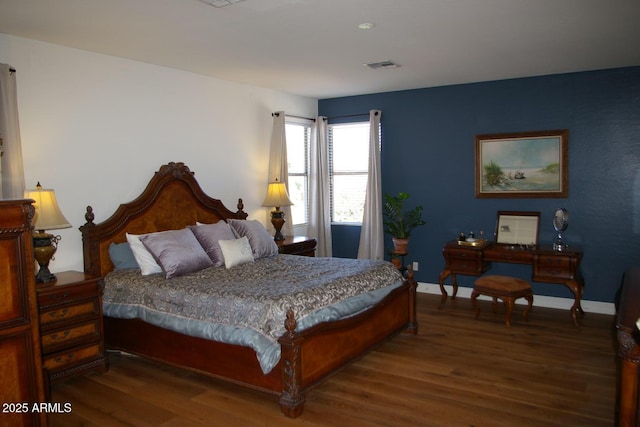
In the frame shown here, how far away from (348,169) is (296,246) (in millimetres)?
1697

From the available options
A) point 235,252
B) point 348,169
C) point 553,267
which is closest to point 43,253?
point 235,252

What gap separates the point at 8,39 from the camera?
3.68 meters

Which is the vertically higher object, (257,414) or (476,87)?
(476,87)

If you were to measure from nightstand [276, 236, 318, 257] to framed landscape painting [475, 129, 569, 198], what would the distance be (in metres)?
2.12

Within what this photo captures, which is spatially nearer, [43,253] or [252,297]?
[252,297]

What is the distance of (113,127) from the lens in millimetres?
4402

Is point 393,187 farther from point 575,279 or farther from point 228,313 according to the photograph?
point 228,313

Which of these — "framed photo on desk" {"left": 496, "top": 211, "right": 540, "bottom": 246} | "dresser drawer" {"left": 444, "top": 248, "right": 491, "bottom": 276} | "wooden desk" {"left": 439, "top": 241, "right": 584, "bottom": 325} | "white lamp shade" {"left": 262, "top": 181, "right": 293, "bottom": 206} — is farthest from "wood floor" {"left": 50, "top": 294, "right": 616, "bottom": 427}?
"white lamp shade" {"left": 262, "top": 181, "right": 293, "bottom": 206}

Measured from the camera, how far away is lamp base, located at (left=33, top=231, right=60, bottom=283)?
3.54 m

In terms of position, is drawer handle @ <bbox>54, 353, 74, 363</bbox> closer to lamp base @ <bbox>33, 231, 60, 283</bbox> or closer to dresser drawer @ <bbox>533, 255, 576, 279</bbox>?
lamp base @ <bbox>33, 231, 60, 283</bbox>

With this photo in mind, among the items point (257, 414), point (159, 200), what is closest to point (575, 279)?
point (257, 414)

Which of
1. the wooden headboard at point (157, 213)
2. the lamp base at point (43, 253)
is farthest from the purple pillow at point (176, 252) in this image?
the lamp base at point (43, 253)

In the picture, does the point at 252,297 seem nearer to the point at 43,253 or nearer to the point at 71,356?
the point at 71,356

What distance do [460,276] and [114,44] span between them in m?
4.56
